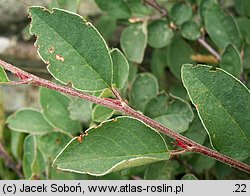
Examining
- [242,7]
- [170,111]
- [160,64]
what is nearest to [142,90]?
[170,111]

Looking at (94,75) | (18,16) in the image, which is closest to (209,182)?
(94,75)

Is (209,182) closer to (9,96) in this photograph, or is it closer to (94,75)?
(94,75)

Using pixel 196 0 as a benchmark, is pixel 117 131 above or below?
below

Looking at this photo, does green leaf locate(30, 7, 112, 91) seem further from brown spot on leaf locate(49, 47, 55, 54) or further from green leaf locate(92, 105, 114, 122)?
green leaf locate(92, 105, 114, 122)

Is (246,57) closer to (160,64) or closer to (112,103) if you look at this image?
(160,64)

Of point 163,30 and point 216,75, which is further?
point 163,30

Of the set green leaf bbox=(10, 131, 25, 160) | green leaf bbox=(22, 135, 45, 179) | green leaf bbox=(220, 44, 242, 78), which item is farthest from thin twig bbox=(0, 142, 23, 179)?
green leaf bbox=(220, 44, 242, 78)
